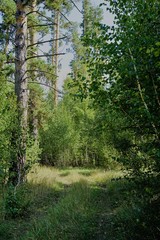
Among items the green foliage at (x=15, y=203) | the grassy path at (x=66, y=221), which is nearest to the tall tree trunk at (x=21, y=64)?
the green foliage at (x=15, y=203)

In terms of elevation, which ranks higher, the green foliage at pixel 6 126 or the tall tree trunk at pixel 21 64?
the tall tree trunk at pixel 21 64

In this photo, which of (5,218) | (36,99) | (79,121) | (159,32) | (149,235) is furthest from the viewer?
(79,121)

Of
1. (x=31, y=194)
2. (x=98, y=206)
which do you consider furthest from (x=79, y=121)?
(x=98, y=206)

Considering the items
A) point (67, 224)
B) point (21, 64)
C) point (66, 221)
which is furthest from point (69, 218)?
point (21, 64)

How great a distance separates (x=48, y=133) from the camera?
22.2 meters

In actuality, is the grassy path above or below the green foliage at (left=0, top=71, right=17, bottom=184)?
below

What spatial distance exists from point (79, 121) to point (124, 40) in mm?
20971

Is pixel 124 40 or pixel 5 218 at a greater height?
pixel 124 40

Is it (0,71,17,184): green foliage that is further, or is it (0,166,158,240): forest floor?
(0,71,17,184): green foliage

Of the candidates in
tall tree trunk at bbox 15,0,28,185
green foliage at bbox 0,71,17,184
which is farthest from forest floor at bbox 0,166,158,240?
tall tree trunk at bbox 15,0,28,185

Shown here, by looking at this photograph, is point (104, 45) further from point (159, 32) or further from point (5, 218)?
point (5, 218)

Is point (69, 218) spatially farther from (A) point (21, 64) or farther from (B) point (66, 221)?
(A) point (21, 64)

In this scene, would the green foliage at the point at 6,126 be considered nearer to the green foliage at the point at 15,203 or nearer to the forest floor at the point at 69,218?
the green foliage at the point at 15,203

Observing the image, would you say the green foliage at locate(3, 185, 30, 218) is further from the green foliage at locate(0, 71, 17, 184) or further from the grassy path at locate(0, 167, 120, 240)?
the green foliage at locate(0, 71, 17, 184)
